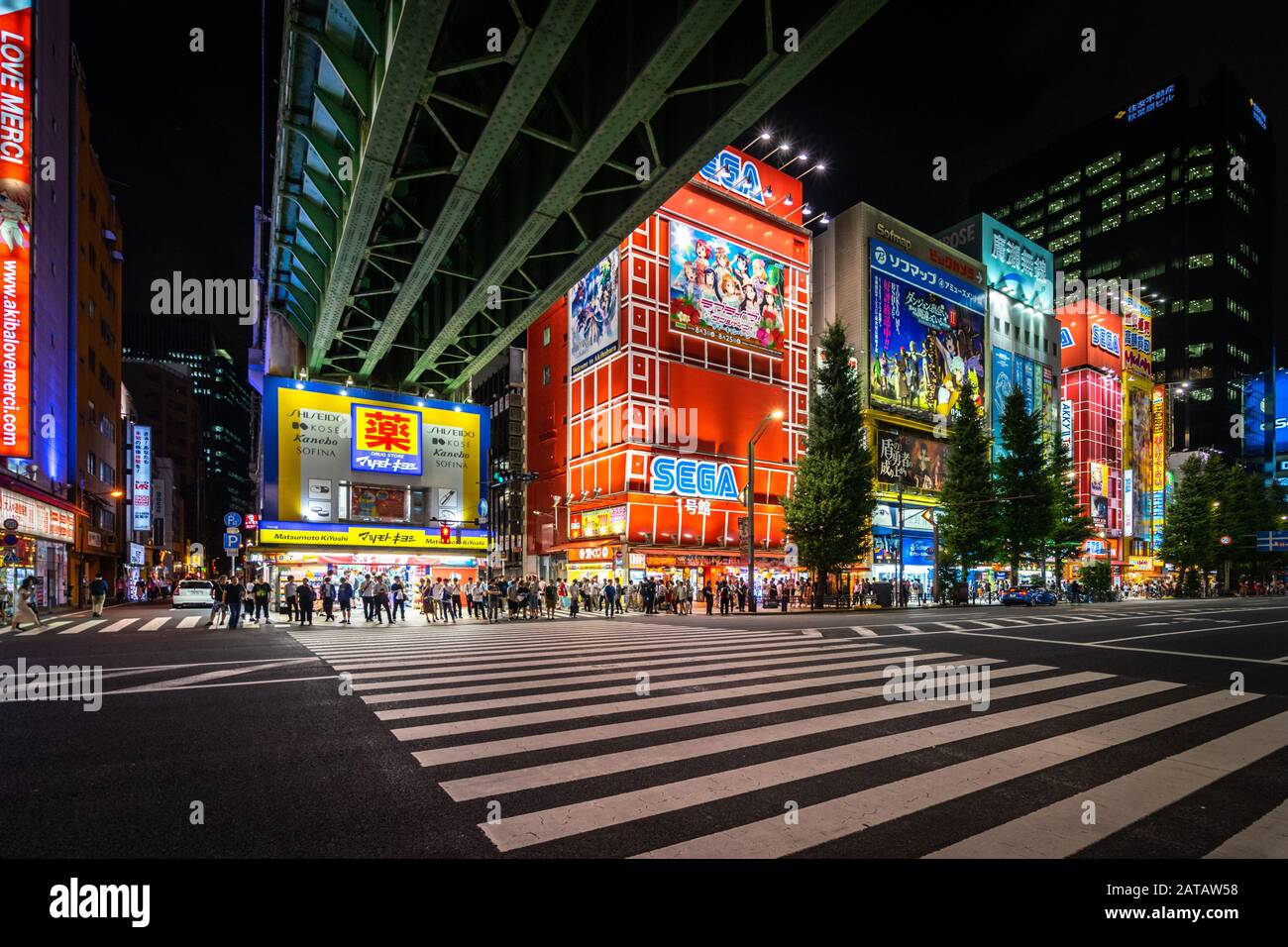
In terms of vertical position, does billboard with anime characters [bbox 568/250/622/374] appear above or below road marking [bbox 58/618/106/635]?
above

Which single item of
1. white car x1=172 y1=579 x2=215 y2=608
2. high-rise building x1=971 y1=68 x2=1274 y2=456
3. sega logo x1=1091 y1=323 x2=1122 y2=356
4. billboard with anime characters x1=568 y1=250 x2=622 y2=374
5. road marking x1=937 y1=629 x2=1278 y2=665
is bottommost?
white car x1=172 y1=579 x2=215 y2=608

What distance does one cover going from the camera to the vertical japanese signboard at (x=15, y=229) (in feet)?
79.0

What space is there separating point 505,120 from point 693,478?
109ft

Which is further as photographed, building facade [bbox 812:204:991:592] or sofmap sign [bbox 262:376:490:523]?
building facade [bbox 812:204:991:592]

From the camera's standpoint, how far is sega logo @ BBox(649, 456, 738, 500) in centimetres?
4175

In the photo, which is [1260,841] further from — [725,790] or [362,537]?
[362,537]

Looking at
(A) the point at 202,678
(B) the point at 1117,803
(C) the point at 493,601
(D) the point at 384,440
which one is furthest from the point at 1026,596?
(A) the point at 202,678

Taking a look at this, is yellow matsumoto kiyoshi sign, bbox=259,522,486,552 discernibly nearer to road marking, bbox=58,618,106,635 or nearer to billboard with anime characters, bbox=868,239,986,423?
road marking, bbox=58,618,106,635

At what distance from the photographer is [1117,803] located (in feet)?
16.6

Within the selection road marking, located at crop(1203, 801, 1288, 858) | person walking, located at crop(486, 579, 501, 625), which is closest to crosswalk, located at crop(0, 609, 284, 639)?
person walking, located at crop(486, 579, 501, 625)

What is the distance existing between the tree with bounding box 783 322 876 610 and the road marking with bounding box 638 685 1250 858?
2645 centimetres

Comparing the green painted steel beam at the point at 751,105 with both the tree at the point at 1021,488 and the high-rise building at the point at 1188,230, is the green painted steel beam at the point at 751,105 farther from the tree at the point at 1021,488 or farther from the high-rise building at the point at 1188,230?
Result: the high-rise building at the point at 1188,230

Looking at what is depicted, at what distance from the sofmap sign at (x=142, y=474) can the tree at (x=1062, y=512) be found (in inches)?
2724

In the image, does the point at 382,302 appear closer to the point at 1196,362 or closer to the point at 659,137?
the point at 659,137
